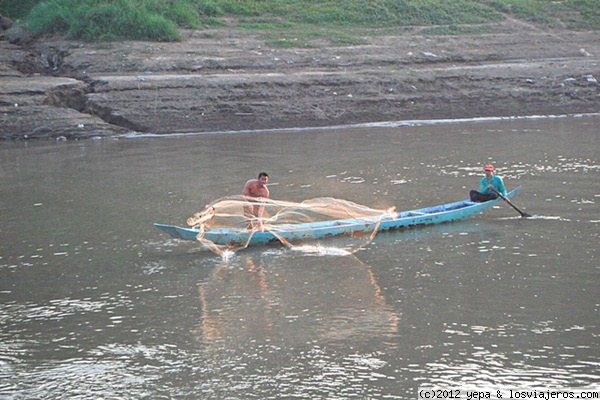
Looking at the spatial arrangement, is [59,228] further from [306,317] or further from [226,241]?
[306,317]

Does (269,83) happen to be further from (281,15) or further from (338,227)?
(338,227)

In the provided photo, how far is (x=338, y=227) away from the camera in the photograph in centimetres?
1348

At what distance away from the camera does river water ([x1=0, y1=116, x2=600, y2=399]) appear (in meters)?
8.43

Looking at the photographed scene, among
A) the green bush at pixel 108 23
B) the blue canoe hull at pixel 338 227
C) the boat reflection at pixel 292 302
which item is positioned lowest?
the boat reflection at pixel 292 302

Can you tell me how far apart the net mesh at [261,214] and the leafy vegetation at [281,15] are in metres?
18.1

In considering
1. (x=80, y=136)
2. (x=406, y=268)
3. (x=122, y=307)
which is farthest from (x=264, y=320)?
(x=80, y=136)

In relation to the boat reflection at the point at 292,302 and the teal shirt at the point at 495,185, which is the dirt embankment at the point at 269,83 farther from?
the boat reflection at the point at 292,302

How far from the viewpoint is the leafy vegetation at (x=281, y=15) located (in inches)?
1229

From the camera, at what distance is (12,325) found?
10.1 m

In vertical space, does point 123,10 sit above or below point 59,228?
above

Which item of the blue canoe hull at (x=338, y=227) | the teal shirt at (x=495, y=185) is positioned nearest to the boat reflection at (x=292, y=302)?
the blue canoe hull at (x=338, y=227)

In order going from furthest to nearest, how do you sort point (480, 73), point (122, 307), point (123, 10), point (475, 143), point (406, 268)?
1. point (123, 10)
2. point (480, 73)
3. point (475, 143)
4. point (406, 268)
5. point (122, 307)

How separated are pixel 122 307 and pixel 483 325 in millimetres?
4182

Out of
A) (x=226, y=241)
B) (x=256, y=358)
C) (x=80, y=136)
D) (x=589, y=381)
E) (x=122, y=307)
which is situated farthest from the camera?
(x=80, y=136)
